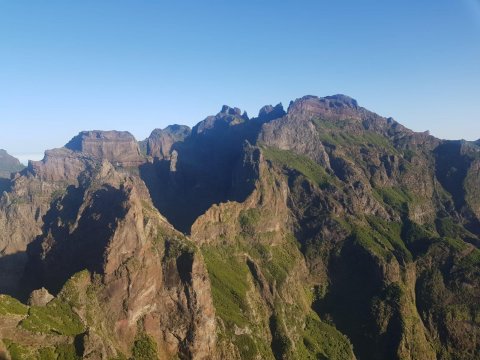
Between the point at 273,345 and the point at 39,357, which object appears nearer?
the point at 39,357

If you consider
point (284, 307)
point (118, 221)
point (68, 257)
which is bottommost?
point (284, 307)

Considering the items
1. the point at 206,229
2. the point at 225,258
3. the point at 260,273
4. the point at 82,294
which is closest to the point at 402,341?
the point at 260,273

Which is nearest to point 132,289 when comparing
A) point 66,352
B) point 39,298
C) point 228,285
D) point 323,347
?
point 39,298

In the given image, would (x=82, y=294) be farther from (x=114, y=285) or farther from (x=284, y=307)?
(x=284, y=307)

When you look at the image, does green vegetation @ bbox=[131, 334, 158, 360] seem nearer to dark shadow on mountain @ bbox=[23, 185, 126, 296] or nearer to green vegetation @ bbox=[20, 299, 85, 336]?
green vegetation @ bbox=[20, 299, 85, 336]

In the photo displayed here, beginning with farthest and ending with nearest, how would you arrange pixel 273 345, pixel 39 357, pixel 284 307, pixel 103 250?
1. pixel 284 307
2. pixel 273 345
3. pixel 103 250
4. pixel 39 357

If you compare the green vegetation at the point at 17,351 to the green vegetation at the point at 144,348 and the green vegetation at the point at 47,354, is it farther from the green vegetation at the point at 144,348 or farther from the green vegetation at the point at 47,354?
the green vegetation at the point at 144,348

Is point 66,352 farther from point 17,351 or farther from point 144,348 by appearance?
point 144,348
